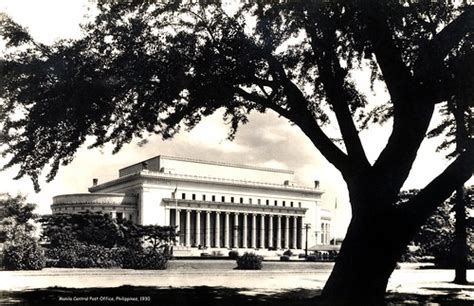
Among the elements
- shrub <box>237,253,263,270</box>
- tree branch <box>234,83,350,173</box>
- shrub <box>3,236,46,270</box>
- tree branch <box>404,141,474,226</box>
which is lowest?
shrub <box>237,253,263,270</box>

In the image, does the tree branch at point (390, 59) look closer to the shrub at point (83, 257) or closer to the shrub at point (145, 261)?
the shrub at point (145, 261)

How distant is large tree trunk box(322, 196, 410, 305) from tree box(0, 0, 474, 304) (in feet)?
0.09

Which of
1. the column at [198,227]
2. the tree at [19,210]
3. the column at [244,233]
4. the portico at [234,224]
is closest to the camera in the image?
the tree at [19,210]

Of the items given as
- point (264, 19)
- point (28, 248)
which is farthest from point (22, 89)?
point (28, 248)

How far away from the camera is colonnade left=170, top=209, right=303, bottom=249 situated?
107 metres

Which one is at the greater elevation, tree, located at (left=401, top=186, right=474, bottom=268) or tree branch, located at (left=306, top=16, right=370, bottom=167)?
tree branch, located at (left=306, top=16, right=370, bottom=167)

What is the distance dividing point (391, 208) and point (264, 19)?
19.5ft

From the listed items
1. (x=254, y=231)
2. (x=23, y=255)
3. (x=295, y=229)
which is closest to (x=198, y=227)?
(x=254, y=231)

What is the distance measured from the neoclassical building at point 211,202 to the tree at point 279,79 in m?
82.9

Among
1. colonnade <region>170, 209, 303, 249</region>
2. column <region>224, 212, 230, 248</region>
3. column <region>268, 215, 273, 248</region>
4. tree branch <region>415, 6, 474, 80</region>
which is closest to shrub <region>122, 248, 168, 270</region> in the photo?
tree branch <region>415, 6, 474, 80</region>

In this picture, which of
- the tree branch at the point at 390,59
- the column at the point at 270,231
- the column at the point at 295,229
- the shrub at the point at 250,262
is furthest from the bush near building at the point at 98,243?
the column at the point at 295,229

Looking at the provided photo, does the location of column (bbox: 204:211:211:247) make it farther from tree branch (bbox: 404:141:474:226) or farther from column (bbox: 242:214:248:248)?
tree branch (bbox: 404:141:474:226)

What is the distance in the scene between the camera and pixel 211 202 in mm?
108312

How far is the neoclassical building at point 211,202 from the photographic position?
10144 centimetres
